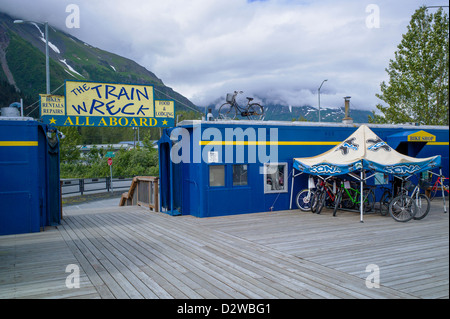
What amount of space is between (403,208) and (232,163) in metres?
4.91

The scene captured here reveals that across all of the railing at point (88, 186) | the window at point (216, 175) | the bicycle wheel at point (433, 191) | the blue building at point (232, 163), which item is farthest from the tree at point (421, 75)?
the railing at point (88, 186)

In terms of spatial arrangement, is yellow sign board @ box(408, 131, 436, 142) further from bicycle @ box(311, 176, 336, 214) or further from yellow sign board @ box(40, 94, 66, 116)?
yellow sign board @ box(40, 94, 66, 116)

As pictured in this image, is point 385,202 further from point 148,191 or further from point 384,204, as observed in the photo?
point 148,191

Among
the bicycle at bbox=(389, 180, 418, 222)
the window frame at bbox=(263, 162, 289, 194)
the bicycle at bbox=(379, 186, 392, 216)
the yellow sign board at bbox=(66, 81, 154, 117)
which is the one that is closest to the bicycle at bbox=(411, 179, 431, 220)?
the bicycle at bbox=(389, 180, 418, 222)

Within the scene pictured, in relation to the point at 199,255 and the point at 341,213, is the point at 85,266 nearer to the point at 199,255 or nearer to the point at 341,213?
the point at 199,255

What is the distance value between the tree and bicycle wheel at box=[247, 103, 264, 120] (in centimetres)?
1218

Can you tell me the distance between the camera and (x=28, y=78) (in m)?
164

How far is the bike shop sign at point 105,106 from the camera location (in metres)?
10.1

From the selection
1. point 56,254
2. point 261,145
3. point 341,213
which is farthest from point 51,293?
point 341,213

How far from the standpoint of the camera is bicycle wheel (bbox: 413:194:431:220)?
1003 cm

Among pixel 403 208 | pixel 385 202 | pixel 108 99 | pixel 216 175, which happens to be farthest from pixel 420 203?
pixel 108 99

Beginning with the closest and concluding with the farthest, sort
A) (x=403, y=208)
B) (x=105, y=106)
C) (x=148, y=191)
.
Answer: (x=403, y=208) → (x=105, y=106) → (x=148, y=191)

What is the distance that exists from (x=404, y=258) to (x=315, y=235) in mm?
2262

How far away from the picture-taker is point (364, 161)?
10.2 m
